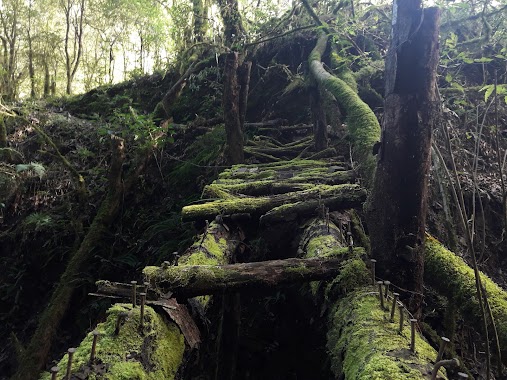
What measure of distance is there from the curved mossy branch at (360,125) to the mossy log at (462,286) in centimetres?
108

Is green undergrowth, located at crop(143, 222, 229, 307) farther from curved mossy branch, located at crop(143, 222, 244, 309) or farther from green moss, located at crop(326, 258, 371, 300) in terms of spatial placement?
green moss, located at crop(326, 258, 371, 300)

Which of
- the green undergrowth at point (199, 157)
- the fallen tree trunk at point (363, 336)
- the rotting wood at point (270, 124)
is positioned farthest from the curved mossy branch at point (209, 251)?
the rotting wood at point (270, 124)

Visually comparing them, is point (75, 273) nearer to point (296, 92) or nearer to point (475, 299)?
point (475, 299)

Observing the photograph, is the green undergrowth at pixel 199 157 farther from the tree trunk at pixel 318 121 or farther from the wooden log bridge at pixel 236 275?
the wooden log bridge at pixel 236 275

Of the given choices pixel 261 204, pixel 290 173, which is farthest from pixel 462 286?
pixel 290 173

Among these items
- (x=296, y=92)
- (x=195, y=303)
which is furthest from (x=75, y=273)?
(x=296, y=92)

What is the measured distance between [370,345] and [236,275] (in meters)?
1.01

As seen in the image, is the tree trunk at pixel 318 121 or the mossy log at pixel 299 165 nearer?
the mossy log at pixel 299 165

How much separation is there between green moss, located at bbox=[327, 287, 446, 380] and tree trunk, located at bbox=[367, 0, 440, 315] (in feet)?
2.05

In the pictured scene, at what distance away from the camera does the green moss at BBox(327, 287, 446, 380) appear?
159cm

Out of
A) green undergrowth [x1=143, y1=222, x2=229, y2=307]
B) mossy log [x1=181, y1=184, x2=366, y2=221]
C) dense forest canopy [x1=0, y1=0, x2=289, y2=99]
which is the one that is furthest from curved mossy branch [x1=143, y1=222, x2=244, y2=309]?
dense forest canopy [x1=0, y1=0, x2=289, y2=99]

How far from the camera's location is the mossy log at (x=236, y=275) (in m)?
2.38

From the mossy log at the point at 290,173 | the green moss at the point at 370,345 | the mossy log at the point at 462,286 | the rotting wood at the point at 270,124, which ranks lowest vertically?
the green moss at the point at 370,345

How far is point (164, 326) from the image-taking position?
2.09 meters
